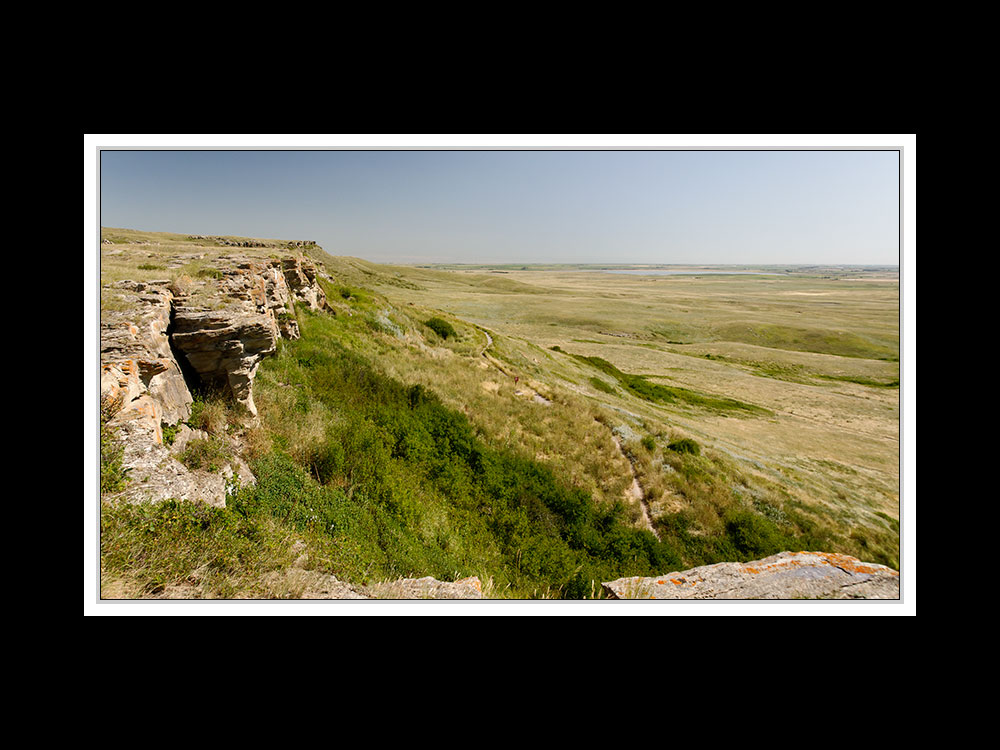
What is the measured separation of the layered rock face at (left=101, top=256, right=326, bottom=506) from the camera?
12.7 feet

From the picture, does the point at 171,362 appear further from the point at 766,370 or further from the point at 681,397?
the point at 766,370

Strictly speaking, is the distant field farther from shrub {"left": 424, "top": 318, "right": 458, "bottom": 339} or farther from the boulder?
the boulder

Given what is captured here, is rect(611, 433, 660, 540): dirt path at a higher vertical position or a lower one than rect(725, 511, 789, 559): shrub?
higher

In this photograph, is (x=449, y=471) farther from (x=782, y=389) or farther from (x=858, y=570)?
(x=782, y=389)

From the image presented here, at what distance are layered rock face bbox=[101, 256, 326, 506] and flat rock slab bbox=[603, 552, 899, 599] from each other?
5155mm

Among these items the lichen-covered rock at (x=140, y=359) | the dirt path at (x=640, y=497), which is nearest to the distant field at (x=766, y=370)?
→ the dirt path at (x=640, y=497)

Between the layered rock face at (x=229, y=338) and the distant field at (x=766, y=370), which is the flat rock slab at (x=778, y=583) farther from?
the layered rock face at (x=229, y=338)

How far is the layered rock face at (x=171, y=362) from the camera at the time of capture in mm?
3859

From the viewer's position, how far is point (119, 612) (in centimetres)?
384

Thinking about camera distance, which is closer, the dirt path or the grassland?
the grassland

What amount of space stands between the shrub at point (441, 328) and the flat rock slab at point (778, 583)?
1542 centimetres

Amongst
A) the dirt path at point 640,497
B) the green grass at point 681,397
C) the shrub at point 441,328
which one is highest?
the shrub at point 441,328

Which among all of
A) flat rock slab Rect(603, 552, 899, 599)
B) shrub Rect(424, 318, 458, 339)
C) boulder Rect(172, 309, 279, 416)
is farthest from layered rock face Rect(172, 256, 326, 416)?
shrub Rect(424, 318, 458, 339)

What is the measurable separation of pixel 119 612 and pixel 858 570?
833 centimetres
